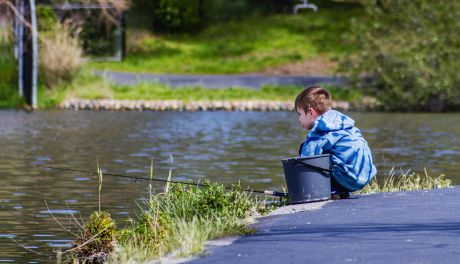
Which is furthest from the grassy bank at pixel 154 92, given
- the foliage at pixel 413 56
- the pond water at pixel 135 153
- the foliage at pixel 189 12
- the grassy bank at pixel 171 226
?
the grassy bank at pixel 171 226

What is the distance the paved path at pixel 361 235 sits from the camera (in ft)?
30.0

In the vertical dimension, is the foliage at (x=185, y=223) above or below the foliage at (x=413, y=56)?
below

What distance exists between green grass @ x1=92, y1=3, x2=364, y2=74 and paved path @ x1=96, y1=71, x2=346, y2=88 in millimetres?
3272

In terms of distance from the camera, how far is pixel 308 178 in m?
12.5

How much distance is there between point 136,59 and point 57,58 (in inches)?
620

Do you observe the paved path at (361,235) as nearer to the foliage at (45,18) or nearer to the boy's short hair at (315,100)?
the boy's short hair at (315,100)

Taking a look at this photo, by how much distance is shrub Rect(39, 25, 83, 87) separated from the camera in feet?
135

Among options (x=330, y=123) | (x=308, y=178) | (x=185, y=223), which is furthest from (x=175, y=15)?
(x=185, y=223)

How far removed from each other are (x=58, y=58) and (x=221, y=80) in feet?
29.1

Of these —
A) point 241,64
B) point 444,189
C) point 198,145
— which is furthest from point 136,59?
point 444,189

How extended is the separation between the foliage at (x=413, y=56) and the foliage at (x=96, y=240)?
99.5 feet

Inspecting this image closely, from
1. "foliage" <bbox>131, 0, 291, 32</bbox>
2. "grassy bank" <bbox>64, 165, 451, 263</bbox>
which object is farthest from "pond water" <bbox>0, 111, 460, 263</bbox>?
"foliage" <bbox>131, 0, 291, 32</bbox>

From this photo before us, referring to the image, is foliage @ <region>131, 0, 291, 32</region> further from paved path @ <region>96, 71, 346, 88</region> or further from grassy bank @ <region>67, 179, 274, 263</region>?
grassy bank @ <region>67, 179, 274, 263</region>

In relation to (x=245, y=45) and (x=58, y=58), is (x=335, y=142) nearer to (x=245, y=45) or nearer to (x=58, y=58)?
(x=58, y=58)
